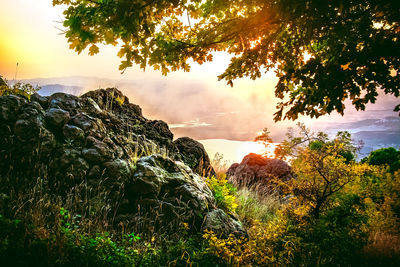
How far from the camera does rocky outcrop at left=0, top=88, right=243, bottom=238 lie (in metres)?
3.53

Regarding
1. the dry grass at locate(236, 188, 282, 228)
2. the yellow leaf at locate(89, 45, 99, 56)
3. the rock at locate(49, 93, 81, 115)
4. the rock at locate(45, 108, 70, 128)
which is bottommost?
the dry grass at locate(236, 188, 282, 228)

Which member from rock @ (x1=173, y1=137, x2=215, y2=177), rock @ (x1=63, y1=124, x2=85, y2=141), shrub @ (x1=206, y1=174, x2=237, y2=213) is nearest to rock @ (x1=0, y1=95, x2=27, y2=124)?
rock @ (x1=63, y1=124, x2=85, y2=141)

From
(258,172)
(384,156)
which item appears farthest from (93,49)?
(384,156)

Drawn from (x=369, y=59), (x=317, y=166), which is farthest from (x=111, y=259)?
(x=317, y=166)

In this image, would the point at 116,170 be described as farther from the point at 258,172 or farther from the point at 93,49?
the point at 258,172

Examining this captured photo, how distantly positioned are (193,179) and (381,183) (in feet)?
16.0

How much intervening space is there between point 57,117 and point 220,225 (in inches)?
152

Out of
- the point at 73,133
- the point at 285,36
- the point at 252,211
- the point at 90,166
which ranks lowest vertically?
the point at 252,211

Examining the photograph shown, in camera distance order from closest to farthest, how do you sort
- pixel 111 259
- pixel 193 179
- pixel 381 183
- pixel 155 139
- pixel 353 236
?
pixel 111 259
pixel 353 236
pixel 193 179
pixel 381 183
pixel 155 139

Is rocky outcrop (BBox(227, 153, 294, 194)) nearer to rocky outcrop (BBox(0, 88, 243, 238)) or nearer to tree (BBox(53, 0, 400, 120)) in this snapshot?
rocky outcrop (BBox(0, 88, 243, 238))

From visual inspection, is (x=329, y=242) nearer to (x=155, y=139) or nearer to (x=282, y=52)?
(x=282, y=52)

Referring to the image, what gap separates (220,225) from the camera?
3.85 metres

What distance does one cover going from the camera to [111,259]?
2469 mm

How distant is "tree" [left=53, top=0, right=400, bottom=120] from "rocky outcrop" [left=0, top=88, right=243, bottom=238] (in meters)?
2.14
